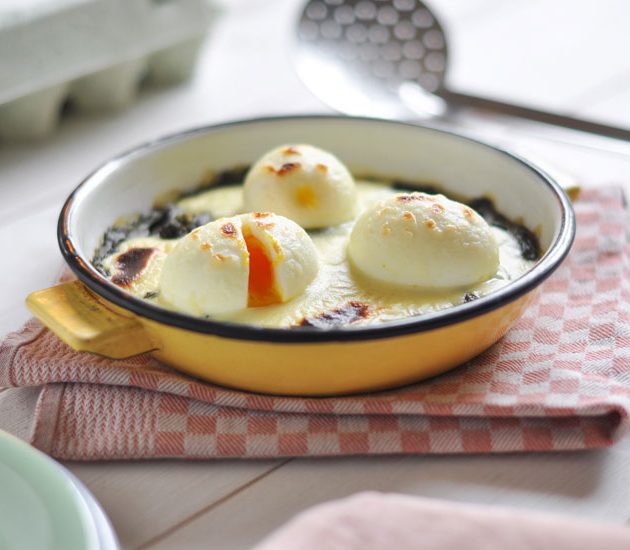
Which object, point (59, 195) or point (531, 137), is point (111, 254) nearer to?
point (59, 195)

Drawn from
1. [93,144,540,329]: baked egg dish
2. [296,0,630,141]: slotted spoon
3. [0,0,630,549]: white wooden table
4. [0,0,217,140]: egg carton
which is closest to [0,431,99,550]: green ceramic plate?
[0,0,630,549]: white wooden table

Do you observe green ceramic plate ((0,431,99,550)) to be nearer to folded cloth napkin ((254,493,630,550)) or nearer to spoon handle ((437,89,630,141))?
folded cloth napkin ((254,493,630,550))

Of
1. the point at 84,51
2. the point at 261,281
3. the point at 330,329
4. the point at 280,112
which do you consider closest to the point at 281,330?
the point at 330,329

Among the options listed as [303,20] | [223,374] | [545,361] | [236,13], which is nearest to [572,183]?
[545,361]

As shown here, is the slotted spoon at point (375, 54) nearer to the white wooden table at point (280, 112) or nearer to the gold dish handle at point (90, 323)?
the white wooden table at point (280, 112)

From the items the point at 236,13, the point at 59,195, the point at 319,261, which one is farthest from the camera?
the point at 236,13

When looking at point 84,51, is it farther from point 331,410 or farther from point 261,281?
point 331,410
